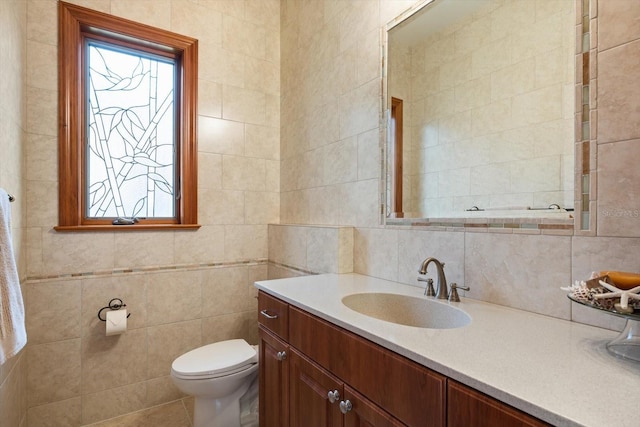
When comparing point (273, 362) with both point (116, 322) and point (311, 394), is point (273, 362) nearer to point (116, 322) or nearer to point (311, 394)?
point (311, 394)

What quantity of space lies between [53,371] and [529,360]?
7.68 ft

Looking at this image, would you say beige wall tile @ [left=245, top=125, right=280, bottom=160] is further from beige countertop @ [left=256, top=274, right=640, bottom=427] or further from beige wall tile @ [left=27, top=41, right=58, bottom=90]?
beige countertop @ [left=256, top=274, right=640, bottom=427]

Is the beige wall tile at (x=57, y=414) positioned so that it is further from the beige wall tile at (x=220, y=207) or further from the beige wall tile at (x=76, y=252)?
the beige wall tile at (x=220, y=207)

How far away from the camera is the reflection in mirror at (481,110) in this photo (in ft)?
3.42

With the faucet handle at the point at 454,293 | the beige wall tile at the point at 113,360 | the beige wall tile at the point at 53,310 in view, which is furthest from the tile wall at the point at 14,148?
the faucet handle at the point at 454,293

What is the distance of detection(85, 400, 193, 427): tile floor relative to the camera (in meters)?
1.92

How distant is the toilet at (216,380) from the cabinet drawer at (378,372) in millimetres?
674

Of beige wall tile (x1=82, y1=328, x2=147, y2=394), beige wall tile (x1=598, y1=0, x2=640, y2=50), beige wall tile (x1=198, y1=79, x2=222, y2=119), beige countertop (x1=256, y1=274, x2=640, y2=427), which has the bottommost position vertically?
beige wall tile (x1=82, y1=328, x2=147, y2=394)

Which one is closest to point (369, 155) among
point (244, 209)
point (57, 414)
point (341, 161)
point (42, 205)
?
point (341, 161)

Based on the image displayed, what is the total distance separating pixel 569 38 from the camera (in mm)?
993

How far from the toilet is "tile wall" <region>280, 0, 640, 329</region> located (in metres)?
0.85

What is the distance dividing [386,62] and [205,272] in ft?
5.84

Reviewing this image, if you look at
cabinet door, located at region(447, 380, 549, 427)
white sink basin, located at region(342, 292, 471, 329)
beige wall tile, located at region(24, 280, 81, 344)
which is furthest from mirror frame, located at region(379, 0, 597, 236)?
beige wall tile, located at region(24, 280, 81, 344)

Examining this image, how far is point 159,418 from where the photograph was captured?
6.50 feet
